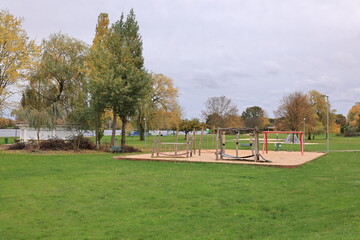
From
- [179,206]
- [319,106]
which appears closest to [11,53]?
[179,206]

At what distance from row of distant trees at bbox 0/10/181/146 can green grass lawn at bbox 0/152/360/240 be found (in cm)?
1455

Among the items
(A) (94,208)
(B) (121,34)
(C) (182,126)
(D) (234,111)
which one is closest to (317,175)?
(A) (94,208)

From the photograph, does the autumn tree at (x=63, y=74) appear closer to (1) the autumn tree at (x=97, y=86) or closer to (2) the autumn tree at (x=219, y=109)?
(1) the autumn tree at (x=97, y=86)

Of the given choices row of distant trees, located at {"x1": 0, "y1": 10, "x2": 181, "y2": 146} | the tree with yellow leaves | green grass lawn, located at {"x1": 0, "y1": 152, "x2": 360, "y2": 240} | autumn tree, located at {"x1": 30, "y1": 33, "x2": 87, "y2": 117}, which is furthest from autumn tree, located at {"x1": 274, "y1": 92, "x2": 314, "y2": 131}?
green grass lawn, located at {"x1": 0, "y1": 152, "x2": 360, "y2": 240}

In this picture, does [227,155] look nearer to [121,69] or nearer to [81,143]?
[121,69]

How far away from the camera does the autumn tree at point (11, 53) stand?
99.6 ft

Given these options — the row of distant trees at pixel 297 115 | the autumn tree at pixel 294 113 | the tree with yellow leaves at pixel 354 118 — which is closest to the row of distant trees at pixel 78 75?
the row of distant trees at pixel 297 115

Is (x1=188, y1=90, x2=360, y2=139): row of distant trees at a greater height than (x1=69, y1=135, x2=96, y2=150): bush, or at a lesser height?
greater

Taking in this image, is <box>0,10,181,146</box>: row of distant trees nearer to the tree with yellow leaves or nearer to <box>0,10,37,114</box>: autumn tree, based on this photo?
<box>0,10,37,114</box>: autumn tree

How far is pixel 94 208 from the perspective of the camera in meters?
8.17

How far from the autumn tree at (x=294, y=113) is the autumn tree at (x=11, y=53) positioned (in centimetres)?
3921

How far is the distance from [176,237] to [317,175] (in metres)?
9.56

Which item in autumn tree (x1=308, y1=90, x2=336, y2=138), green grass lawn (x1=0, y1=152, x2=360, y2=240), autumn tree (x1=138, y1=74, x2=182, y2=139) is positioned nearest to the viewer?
green grass lawn (x1=0, y1=152, x2=360, y2=240)

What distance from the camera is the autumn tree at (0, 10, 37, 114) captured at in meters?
30.4
